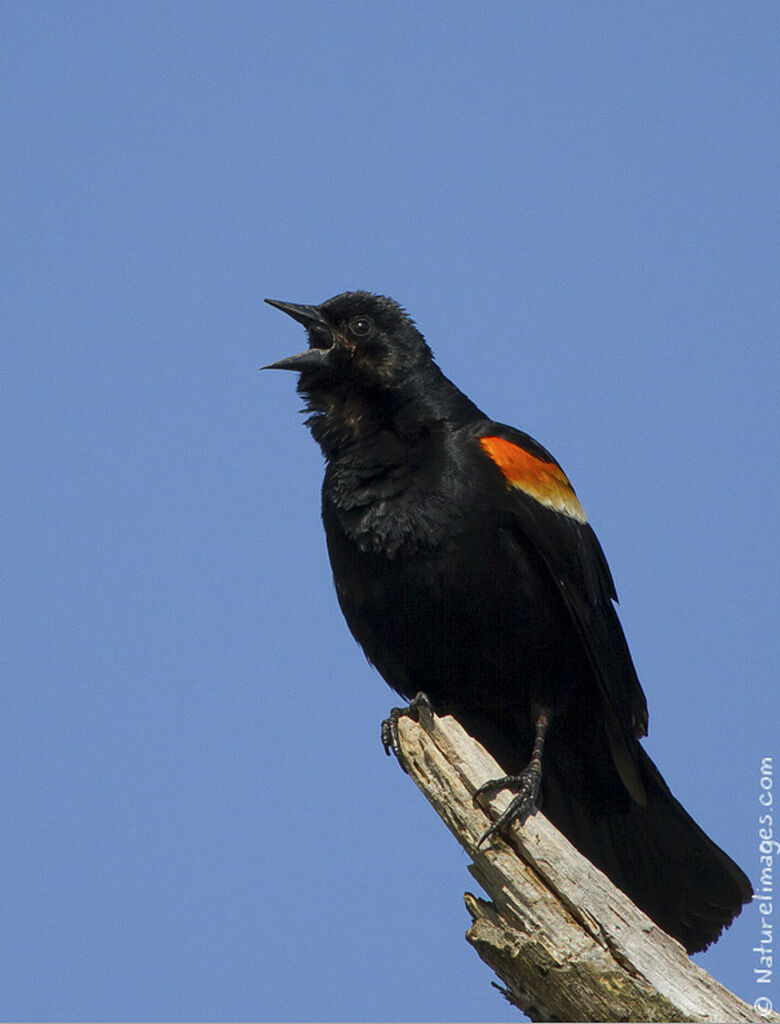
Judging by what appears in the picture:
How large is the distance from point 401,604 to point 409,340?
5.13 ft

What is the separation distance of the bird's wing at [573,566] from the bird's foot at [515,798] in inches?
40.0

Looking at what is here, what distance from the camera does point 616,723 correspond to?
607 centimetres

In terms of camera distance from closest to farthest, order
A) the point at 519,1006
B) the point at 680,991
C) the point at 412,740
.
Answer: the point at 680,991 < the point at 519,1006 < the point at 412,740

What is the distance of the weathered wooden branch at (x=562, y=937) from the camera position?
4320 mm

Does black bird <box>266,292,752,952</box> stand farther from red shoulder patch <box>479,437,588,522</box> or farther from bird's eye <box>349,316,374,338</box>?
bird's eye <box>349,316,374,338</box>

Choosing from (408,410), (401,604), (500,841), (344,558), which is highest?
(408,410)

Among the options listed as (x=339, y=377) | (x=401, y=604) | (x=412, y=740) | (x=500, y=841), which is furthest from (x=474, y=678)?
(x=339, y=377)

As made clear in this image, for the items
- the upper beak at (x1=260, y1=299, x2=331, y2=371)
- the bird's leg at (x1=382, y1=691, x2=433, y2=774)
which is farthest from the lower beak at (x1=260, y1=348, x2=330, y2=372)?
the bird's leg at (x1=382, y1=691, x2=433, y2=774)

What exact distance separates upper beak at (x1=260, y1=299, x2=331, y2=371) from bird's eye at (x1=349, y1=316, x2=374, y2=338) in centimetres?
16

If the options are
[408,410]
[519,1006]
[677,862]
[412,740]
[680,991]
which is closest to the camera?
[680,991]

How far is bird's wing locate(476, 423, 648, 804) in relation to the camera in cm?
606

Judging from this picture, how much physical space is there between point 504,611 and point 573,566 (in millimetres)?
475

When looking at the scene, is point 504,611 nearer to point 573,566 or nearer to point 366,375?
point 573,566

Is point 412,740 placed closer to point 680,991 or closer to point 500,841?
point 500,841
